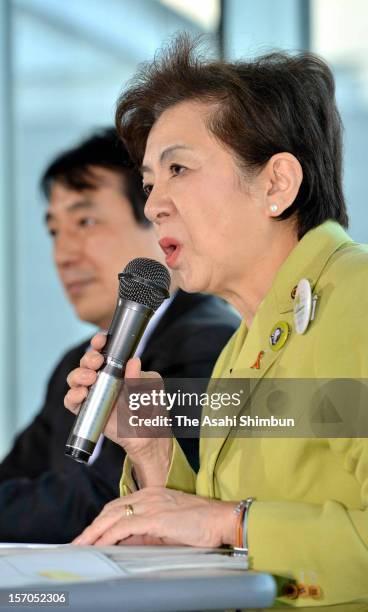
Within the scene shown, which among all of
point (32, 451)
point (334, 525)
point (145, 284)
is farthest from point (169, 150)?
point (32, 451)

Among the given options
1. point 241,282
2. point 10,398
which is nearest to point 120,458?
→ point 241,282

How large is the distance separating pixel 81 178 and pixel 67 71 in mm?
2172

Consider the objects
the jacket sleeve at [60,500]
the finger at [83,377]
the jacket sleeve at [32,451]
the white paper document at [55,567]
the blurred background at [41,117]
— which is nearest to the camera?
the white paper document at [55,567]

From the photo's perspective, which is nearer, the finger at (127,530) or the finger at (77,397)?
the finger at (127,530)

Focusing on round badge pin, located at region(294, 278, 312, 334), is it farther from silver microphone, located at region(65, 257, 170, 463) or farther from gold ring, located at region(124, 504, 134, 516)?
gold ring, located at region(124, 504, 134, 516)

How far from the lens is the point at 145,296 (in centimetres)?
155

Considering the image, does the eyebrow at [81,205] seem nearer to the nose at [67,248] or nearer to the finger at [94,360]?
the nose at [67,248]

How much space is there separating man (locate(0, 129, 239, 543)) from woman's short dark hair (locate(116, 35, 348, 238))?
61cm

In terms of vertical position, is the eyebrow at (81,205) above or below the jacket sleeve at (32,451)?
above

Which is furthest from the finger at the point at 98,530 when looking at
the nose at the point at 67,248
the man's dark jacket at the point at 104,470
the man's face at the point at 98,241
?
the nose at the point at 67,248

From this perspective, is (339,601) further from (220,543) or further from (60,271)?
(60,271)

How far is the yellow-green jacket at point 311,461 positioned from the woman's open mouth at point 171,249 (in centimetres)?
17

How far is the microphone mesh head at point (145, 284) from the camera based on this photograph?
155 cm

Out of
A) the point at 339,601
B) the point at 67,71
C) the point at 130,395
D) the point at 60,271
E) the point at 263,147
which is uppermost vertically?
the point at 67,71
